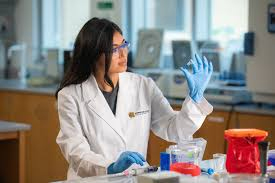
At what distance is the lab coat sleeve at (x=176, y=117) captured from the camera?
8.70 feet

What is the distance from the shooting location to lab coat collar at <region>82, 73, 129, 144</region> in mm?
2705

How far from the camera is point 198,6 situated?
5148 mm

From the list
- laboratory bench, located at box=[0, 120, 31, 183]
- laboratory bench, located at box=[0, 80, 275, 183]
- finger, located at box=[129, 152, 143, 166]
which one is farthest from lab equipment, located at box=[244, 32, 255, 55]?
finger, located at box=[129, 152, 143, 166]

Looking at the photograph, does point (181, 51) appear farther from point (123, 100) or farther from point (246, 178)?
point (246, 178)

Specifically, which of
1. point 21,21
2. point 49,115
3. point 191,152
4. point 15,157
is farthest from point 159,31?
point 191,152

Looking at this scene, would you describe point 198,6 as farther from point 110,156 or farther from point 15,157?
point 110,156

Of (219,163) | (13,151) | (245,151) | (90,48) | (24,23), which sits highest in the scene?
(24,23)

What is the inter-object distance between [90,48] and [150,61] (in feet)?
7.41

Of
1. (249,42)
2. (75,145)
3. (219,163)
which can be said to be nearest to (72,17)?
(249,42)

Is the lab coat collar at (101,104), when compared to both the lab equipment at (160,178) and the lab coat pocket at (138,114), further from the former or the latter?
the lab equipment at (160,178)

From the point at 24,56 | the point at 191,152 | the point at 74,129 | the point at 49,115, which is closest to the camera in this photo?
the point at 191,152

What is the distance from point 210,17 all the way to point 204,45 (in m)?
0.51

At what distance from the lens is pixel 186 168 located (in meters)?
2.17

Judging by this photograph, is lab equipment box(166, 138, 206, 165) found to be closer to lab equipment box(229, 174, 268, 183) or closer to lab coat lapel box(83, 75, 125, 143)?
lab equipment box(229, 174, 268, 183)
